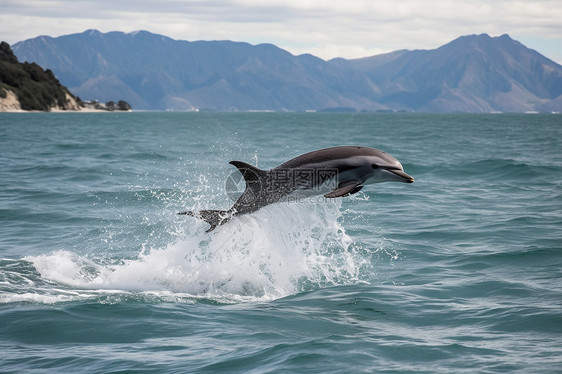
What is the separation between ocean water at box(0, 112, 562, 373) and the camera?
7648 mm

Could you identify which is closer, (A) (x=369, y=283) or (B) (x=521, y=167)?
(A) (x=369, y=283)

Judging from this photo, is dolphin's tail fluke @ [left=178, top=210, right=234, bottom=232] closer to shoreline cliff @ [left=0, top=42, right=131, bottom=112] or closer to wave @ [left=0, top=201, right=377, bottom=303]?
wave @ [left=0, top=201, right=377, bottom=303]

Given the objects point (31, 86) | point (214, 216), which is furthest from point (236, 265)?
point (31, 86)

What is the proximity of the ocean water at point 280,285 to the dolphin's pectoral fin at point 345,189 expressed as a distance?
1.70 m

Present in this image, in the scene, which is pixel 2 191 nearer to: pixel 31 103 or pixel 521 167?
pixel 521 167

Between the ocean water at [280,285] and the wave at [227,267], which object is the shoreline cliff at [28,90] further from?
the wave at [227,267]

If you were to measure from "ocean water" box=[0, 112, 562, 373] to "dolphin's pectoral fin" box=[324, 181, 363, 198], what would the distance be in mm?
1700

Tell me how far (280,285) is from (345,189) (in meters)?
2.54

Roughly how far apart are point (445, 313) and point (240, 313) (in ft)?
9.64

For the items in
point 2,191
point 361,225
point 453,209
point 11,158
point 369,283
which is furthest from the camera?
point 11,158

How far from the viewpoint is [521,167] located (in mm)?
27672

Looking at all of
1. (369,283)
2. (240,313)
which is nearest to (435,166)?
(369,283)

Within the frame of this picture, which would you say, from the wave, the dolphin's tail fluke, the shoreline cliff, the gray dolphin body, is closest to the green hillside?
the shoreline cliff

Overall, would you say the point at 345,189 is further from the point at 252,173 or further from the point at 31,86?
the point at 31,86
